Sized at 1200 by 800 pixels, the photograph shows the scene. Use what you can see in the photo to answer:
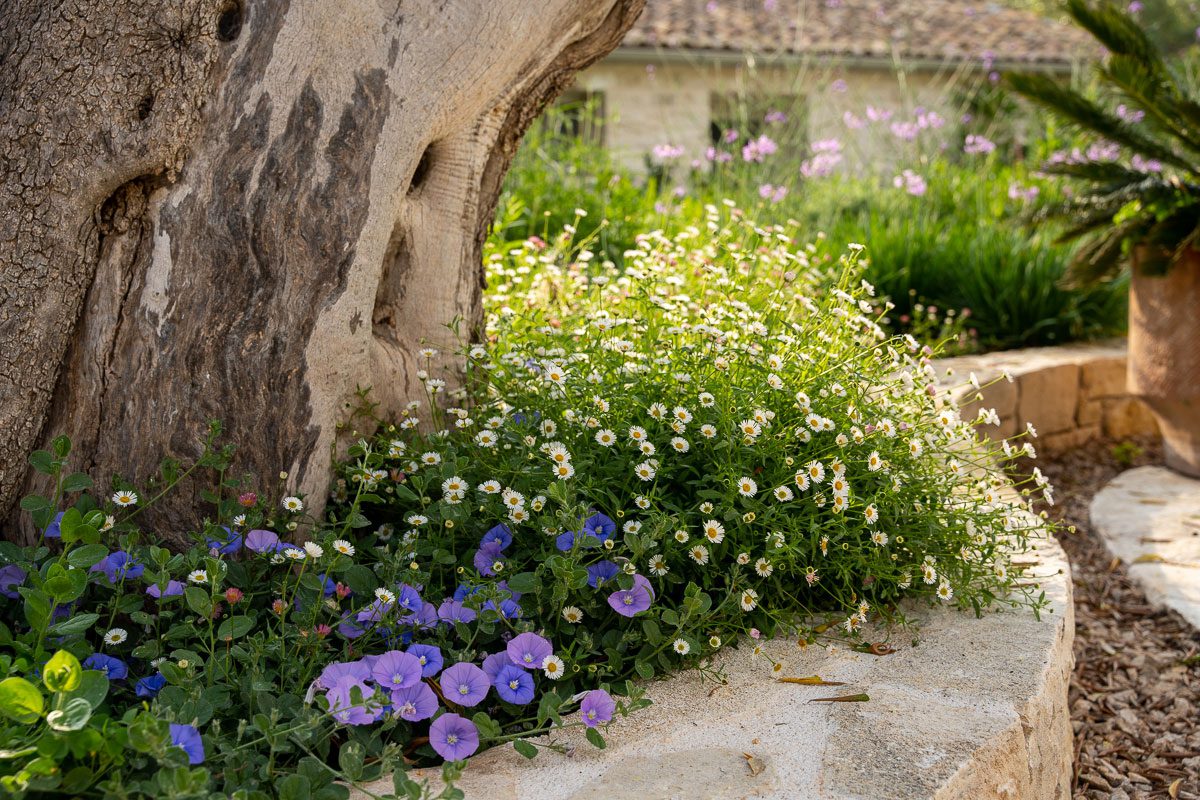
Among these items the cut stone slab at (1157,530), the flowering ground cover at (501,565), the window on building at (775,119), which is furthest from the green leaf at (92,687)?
the window on building at (775,119)

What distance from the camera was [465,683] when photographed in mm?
1773

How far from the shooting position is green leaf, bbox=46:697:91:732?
4.50 feet

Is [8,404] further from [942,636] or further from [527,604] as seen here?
[942,636]

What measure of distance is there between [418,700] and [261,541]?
0.53 meters

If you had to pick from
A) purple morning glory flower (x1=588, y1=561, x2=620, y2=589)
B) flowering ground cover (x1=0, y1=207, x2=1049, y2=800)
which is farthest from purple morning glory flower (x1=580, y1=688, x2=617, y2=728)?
purple morning glory flower (x1=588, y1=561, x2=620, y2=589)

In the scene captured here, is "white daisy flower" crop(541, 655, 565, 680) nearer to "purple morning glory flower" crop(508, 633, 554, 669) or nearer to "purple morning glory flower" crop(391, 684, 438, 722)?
"purple morning glory flower" crop(508, 633, 554, 669)

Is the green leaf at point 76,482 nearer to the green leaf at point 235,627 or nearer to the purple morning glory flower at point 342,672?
the green leaf at point 235,627

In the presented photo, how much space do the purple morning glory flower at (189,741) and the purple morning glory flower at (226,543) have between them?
22.5 inches

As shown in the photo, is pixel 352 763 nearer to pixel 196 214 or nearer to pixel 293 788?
pixel 293 788

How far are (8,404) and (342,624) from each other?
0.87 meters

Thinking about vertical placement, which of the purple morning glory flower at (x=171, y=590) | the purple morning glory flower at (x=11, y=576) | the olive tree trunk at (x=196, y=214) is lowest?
the purple morning glory flower at (x=11, y=576)

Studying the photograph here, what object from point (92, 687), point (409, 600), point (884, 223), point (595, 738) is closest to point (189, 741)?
point (92, 687)

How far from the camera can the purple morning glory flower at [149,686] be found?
5.80 feet

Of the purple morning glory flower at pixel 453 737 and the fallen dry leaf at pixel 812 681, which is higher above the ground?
the purple morning glory flower at pixel 453 737
